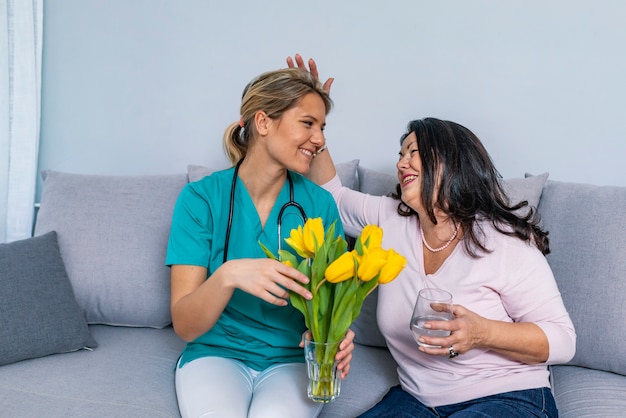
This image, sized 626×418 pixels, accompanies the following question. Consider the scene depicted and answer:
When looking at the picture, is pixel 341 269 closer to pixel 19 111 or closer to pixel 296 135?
pixel 296 135

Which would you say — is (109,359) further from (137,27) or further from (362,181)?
(137,27)

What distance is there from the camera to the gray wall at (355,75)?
228 cm

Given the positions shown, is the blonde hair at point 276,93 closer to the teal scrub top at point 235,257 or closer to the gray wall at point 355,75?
the teal scrub top at point 235,257

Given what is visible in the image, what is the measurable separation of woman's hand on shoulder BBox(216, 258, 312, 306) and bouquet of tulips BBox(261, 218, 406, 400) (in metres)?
0.03

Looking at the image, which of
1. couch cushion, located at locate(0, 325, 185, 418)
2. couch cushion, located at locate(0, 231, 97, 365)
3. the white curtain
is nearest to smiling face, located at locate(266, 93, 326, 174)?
couch cushion, located at locate(0, 325, 185, 418)

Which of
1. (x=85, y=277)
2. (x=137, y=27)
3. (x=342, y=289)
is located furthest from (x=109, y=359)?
(x=137, y=27)

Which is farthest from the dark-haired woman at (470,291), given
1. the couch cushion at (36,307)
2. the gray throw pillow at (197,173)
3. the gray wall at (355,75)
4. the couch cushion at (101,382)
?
the couch cushion at (36,307)

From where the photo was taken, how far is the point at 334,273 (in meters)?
1.28

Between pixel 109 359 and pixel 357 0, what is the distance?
1.61 m

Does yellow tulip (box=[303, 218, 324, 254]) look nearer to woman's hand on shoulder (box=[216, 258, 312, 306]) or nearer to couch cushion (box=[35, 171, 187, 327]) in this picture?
woman's hand on shoulder (box=[216, 258, 312, 306])

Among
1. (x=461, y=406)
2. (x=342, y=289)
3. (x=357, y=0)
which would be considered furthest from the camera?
(x=357, y=0)

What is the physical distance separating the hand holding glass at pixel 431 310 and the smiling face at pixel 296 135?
61cm

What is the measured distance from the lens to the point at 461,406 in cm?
155

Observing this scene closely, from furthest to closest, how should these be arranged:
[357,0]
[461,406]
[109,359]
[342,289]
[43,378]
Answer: [357,0]
[109,359]
[43,378]
[461,406]
[342,289]
